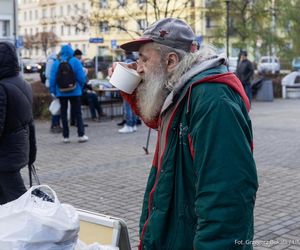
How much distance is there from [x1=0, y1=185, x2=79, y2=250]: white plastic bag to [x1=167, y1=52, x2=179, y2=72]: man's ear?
74cm

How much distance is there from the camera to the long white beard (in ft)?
8.02

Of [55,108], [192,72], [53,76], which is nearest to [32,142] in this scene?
[192,72]

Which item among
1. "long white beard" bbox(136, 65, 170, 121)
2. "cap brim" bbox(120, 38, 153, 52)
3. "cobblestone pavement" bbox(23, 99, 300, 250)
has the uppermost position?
"cap brim" bbox(120, 38, 153, 52)

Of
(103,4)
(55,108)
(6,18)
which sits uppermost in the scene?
(6,18)

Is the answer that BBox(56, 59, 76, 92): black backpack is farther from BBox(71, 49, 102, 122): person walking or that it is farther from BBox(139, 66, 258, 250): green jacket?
BBox(139, 66, 258, 250): green jacket

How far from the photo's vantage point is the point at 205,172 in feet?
6.93

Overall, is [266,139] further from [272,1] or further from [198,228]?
[272,1]

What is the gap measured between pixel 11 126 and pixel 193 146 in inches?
104

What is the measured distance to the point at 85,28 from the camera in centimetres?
2353

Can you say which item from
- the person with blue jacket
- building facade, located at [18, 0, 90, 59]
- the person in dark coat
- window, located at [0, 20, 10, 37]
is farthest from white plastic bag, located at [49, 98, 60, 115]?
building facade, located at [18, 0, 90, 59]

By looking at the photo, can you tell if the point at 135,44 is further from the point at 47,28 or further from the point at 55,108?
the point at 47,28

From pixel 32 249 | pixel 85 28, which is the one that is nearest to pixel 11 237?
pixel 32 249

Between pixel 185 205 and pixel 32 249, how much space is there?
2.11 feet

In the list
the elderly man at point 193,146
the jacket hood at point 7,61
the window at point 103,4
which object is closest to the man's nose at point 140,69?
the elderly man at point 193,146
